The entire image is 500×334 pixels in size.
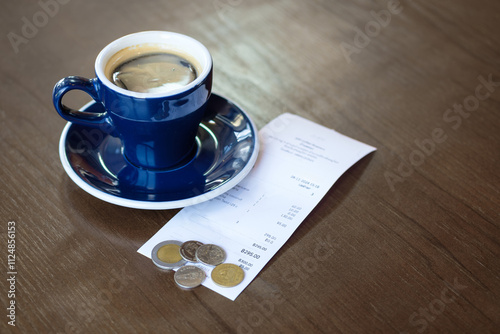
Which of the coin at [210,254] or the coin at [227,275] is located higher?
the coin at [227,275]

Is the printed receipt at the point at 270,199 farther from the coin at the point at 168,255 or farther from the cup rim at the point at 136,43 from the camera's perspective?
the cup rim at the point at 136,43

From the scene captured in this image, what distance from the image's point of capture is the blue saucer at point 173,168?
0.65m

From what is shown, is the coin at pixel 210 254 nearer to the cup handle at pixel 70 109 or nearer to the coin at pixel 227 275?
the coin at pixel 227 275

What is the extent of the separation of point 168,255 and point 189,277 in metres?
0.04

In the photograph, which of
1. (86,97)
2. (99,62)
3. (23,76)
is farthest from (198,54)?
(23,76)

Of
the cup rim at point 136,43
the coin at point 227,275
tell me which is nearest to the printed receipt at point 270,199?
the coin at point 227,275

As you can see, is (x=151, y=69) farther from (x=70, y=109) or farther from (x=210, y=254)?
(x=210, y=254)

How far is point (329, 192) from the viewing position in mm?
728

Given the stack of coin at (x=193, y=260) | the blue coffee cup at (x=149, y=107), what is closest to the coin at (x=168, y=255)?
the stack of coin at (x=193, y=260)

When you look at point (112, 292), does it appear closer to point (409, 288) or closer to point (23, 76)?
point (409, 288)

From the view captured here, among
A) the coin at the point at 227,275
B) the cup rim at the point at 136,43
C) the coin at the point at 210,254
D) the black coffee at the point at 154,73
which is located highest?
the cup rim at the point at 136,43

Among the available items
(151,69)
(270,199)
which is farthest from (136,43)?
(270,199)

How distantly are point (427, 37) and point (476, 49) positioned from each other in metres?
0.10

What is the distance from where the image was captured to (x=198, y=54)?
0.70 meters
